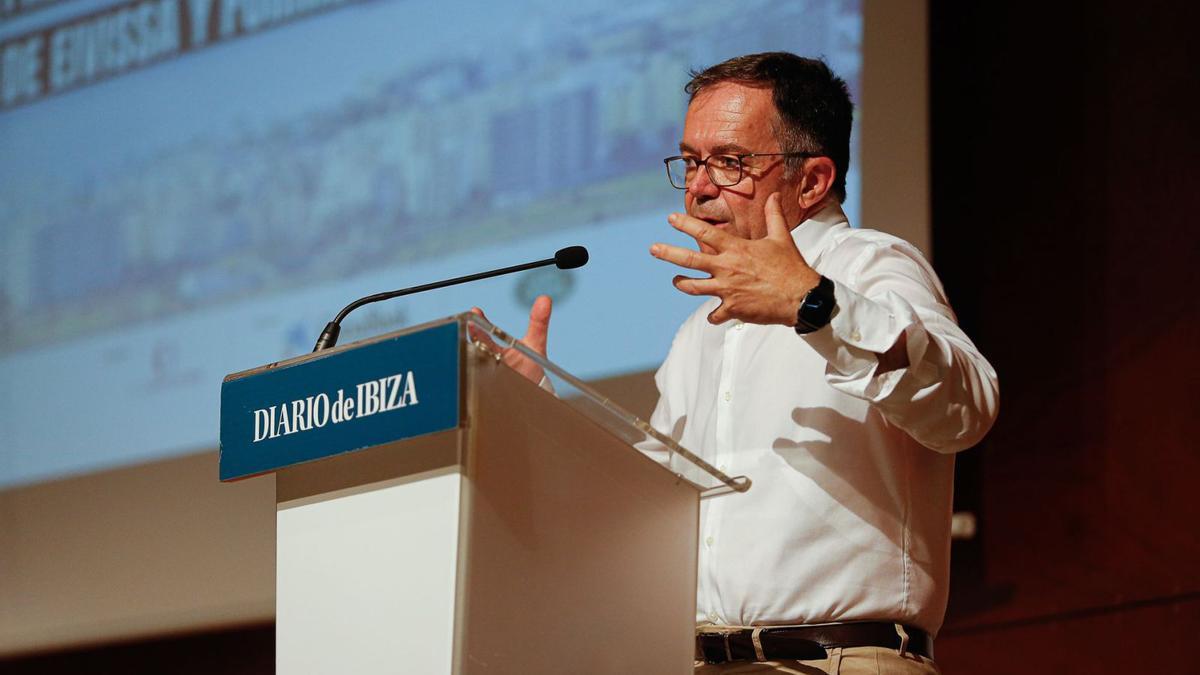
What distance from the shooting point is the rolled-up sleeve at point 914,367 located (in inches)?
69.7

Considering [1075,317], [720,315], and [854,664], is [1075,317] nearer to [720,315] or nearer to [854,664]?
[854,664]

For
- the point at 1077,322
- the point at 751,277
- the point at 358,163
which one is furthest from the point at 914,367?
the point at 358,163

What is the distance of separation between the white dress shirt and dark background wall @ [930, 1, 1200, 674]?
1555mm

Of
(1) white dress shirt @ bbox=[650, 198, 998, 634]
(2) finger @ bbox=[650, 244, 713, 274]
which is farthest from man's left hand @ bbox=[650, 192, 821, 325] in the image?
(1) white dress shirt @ bbox=[650, 198, 998, 634]

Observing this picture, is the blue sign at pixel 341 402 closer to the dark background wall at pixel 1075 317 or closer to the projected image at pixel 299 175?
the projected image at pixel 299 175

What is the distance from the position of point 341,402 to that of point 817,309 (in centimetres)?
58

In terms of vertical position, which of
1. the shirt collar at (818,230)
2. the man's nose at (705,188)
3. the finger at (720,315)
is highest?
the man's nose at (705,188)

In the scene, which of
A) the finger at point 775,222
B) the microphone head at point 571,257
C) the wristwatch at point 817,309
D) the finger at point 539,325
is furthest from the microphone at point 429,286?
the wristwatch at point 817,309

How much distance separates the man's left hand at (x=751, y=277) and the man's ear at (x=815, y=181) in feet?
1.98

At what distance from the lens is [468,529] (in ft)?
4.78

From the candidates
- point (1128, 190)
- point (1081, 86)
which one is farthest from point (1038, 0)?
point (1128, 190)

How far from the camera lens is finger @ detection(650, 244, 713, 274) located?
1.76m

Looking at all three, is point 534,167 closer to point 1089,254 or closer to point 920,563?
point 1089,254

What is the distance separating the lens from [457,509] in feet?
4.77
